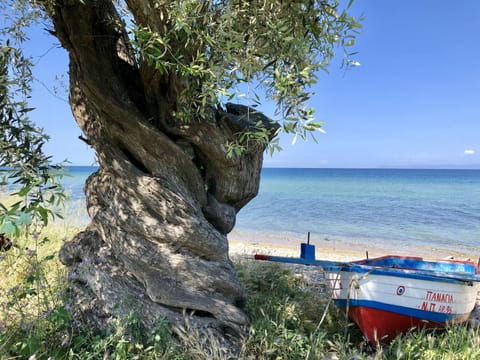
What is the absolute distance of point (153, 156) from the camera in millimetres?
3053

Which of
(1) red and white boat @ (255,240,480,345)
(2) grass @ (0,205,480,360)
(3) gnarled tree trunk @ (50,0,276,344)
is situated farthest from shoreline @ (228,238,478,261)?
(3) gnarled tree trunk @ (50,0,276,344)

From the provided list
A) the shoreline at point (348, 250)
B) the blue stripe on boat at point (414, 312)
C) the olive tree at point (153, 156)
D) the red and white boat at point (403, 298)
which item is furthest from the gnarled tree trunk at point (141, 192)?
the shoreline at point (348, 250)

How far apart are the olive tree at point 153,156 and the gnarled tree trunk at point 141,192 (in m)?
0.01

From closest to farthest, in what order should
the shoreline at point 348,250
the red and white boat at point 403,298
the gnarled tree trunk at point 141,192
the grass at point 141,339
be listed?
the grass at point 141,339 → the gnarled tree trunk at point 141,192 → the red and white boat at point 403,298 → the shoreline at point 348,250

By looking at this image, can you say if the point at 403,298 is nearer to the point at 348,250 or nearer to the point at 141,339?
the point at 141,339

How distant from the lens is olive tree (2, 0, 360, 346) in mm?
2439

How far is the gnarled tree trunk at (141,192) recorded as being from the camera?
282cm

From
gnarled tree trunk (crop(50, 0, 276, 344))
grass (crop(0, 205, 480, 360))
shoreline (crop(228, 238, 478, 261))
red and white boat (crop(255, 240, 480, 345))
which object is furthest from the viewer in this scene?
shoreline (crop(228, 238, 478, 261))

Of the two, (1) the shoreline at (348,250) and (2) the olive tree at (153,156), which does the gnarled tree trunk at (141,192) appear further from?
(1) the shoreline at (348,250)

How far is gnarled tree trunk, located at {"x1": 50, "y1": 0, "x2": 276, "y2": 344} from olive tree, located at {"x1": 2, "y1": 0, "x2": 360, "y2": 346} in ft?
0.04

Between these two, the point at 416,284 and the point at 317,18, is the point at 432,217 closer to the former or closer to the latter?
the point at 416,284

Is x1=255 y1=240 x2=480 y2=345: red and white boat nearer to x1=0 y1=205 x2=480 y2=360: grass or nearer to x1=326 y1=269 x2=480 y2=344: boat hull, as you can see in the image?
x1=326 y1=269 x2=480 y2=344: boat hull

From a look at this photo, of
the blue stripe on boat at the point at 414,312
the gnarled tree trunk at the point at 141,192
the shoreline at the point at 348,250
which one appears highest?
the gnarled tree trunk at the point at 141,192

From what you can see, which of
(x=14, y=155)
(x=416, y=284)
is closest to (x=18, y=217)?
(x=14, y=155)
